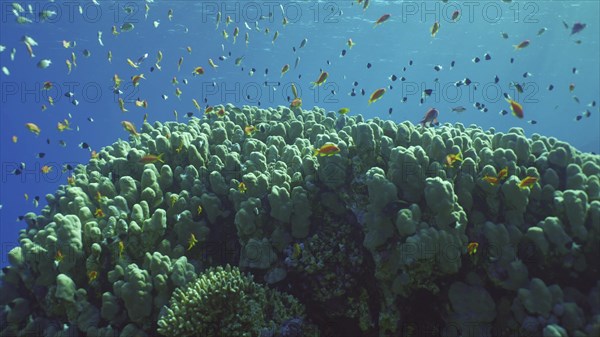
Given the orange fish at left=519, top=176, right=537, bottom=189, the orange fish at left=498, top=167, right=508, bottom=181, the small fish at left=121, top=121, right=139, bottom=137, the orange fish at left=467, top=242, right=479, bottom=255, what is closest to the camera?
the orange fish at left=467, top=242, right=479, bottom=255

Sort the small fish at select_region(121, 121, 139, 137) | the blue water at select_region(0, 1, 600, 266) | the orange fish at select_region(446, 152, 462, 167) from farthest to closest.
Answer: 1. the blue water at select_region(0, 1, 600, 266)
2. the small fish at select_region(121, 121, 139, 137)
3. the orange fish at select_region(446, 152, 462, 167)

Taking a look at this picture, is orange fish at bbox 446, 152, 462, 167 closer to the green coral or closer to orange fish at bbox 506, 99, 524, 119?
orange fish at bbox 506, 99, 524, 119

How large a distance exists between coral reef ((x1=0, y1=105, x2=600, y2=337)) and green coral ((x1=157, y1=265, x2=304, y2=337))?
0.02 m

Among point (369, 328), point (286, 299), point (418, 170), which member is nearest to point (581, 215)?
point (418, 170)

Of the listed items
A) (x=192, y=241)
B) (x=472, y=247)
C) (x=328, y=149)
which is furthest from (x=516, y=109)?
(x=192, y=241)

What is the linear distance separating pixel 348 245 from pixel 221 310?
5.58 ft

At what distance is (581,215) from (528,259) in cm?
72

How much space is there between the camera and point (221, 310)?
4211 mm

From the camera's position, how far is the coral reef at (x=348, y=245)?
4.12 metres

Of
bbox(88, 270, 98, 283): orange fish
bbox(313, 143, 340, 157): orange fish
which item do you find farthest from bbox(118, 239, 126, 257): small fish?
bbox(313, 143, 340, 157): orange fish

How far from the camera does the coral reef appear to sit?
4.12 meters

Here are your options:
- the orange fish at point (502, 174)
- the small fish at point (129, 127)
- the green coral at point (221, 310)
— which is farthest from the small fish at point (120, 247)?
the orange fish at point (502, 174)

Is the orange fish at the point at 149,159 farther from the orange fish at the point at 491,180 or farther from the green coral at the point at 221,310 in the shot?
the orange fish at the point at 491,180

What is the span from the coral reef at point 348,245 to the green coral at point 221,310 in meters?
0.02
